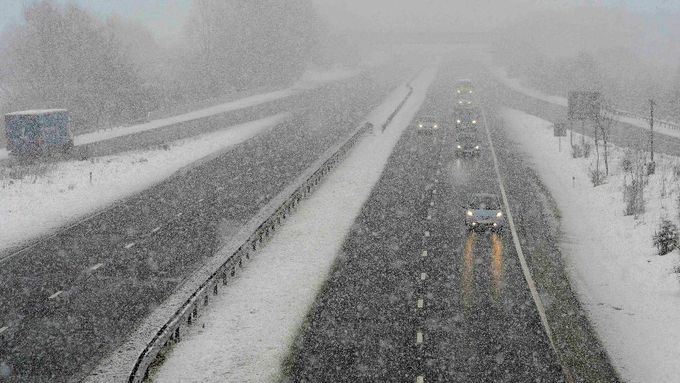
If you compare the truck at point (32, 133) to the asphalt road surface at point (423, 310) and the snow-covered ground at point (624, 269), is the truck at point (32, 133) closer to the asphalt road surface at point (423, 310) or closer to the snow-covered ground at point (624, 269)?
the asphalt road surface at point (423, 310)

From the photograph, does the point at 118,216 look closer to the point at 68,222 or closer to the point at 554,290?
the point at 68,222

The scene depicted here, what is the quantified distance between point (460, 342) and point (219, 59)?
93.9 meters

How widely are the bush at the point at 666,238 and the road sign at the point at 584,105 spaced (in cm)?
2786

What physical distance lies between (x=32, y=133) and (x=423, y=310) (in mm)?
33179

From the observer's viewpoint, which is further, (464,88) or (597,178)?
(464,88)

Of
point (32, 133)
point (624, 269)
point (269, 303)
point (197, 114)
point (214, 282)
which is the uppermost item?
point (32, 133)

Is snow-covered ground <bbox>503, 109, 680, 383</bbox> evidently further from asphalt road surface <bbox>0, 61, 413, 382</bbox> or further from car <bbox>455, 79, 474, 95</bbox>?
car <bbox>455, 79, 474, 95</bbox>

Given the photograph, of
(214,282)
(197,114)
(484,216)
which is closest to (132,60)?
(197,114)

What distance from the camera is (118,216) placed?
2867cm

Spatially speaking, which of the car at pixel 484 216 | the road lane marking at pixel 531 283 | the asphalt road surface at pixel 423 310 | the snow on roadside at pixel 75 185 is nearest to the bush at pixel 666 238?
the road lane marking at pixel 531 283

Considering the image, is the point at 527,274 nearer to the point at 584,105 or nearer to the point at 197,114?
the point at 584,105

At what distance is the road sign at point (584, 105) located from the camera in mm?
50438

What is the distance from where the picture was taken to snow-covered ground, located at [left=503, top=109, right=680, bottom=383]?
52.7ft

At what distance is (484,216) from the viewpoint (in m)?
25.7
